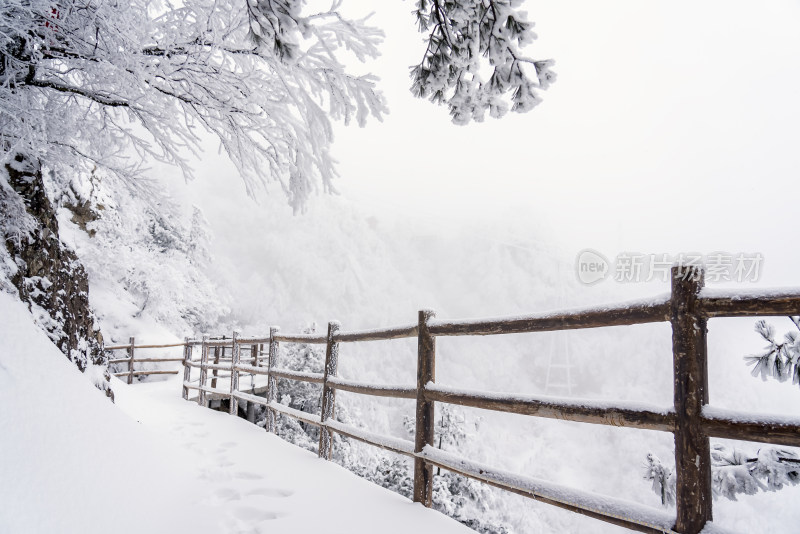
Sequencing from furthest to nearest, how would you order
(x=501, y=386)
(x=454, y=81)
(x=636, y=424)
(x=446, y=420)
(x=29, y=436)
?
(x=501, y=386) < (x=446, y=420) < (x=454, y=81) < (x=29, y=436) < (x=636, y=424)

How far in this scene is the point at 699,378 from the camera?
1.59 m

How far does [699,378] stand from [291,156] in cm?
259

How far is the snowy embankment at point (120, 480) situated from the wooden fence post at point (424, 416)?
0.41 ft

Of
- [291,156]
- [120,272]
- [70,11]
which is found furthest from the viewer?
[120,272]

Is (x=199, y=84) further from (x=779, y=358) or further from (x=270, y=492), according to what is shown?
(x=779, y=358)

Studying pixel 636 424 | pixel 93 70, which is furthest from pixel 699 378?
pixel 93 70

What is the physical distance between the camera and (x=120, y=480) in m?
2.33

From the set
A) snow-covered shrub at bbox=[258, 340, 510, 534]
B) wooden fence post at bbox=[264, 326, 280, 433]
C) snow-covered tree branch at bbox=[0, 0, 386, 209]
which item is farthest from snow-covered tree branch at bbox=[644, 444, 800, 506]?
wooden fence post at bbox=[264, 326, 280, 433]

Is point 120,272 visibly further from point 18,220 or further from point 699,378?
point 699,378

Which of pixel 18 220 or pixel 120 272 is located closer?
pixel 18 220

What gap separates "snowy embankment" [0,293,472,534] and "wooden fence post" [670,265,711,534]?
131cm

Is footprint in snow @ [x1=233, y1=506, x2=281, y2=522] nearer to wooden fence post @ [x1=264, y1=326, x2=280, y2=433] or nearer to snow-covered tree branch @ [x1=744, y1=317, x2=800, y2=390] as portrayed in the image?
wooden fence post @ [x1=264, y1=326, x2=280, y2=433]

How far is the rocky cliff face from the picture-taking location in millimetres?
3293

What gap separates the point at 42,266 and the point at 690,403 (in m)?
4.65
